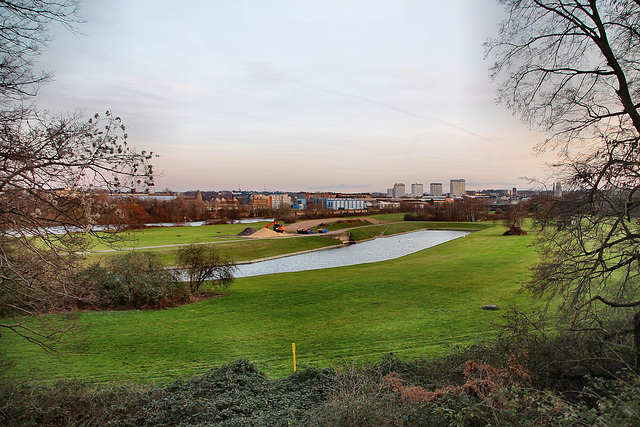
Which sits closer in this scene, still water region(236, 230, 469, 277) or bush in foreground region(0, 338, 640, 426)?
bush in foreground region(0, 338, 640, 426)

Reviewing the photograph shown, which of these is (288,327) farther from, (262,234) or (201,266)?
(262,234)

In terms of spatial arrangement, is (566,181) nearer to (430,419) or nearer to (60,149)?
(430,419)

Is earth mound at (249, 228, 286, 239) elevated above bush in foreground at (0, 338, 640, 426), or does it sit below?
below

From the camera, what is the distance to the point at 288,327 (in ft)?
49.0

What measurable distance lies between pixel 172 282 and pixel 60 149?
16444 millimetres

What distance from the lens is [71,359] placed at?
443 inches

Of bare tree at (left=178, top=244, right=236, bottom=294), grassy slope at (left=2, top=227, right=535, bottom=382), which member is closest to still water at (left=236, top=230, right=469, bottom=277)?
bare tree at (left=178, top=244, right=236, bottom=294)

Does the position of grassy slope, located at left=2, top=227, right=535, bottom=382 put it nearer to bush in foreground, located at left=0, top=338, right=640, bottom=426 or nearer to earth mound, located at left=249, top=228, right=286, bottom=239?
bush in foreground, located at left=0, top=338, right=640, bottom=426

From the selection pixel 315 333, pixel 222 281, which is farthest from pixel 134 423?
pixel 222 281

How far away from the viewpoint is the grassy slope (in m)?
10.8

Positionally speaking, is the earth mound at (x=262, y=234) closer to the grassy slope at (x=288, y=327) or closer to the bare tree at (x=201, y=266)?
the grassy slope at (x=288, y=327)

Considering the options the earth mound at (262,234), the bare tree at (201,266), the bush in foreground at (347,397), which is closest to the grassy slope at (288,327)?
the bare tree at (201,266)

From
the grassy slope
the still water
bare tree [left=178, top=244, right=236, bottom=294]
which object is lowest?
the still water

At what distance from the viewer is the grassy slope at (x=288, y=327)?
1080cm
